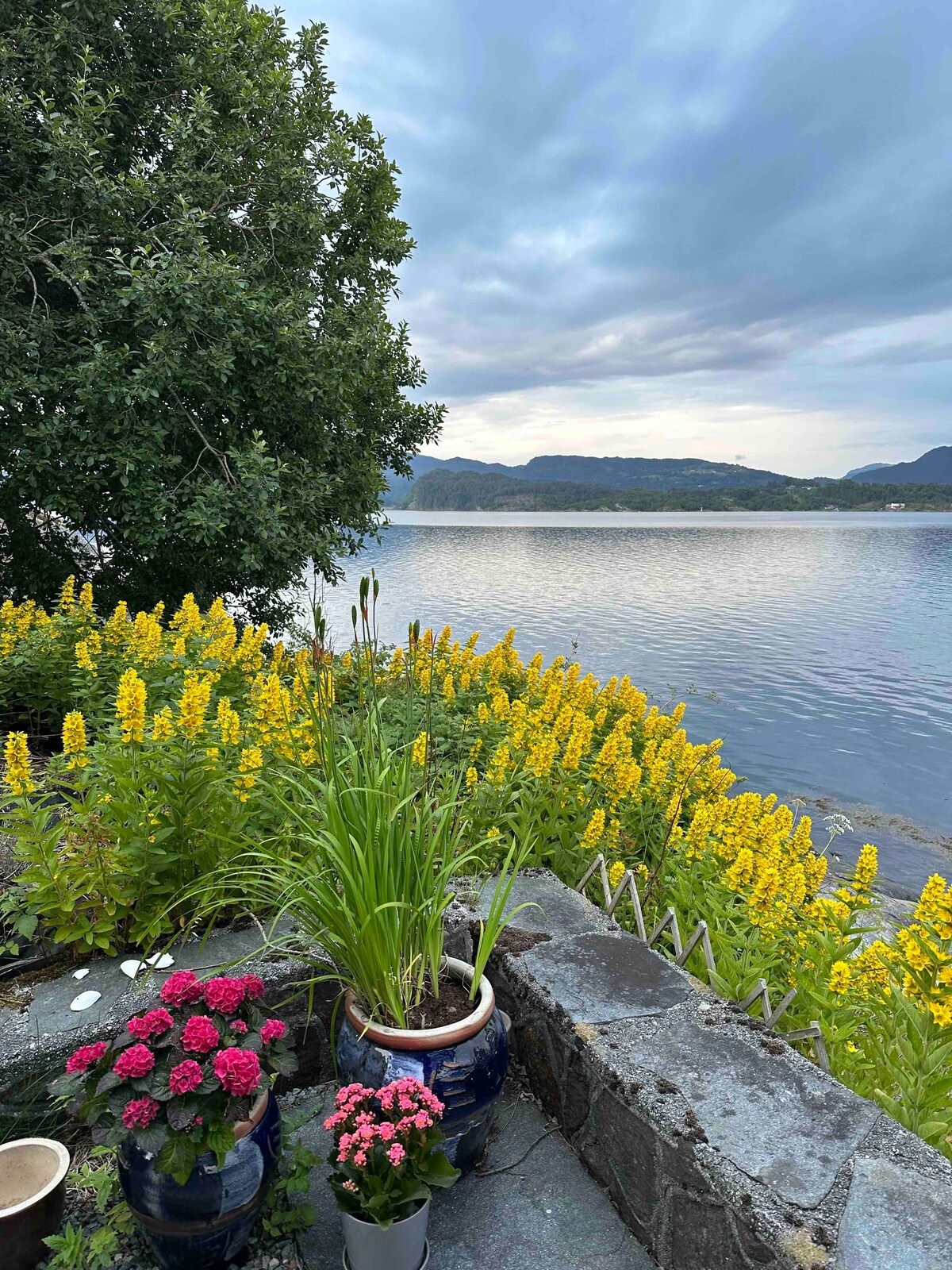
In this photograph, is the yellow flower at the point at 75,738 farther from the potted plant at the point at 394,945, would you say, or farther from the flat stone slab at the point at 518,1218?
the flat stone slab at the point at 518,1218

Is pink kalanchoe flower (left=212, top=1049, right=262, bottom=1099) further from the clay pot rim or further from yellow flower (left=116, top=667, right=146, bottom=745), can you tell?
yellow flower (left=116, top=667, right=146, bottom=745)

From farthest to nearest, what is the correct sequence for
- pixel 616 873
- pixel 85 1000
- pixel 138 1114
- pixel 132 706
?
pixel 616 873
pixel 132 706
pixel 85 1000
pixel 138 1114

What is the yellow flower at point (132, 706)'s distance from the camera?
272cm

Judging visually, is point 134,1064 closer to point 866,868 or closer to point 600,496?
point 866,868

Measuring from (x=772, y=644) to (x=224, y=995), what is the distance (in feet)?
63.9

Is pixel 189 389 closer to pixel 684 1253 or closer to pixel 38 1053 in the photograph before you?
pixel 38 1053

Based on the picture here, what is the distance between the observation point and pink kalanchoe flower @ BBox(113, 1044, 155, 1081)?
68.7 inches

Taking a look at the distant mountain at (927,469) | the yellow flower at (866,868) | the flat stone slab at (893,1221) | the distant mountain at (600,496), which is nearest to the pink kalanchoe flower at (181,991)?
the flat stone slab at (893,1221)

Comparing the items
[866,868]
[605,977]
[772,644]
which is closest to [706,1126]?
[605,977]

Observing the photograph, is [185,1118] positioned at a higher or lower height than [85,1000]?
higher

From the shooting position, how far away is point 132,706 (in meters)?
2.75

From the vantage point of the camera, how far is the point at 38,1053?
2.16 m

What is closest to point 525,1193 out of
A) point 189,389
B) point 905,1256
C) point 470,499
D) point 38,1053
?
point 905,1256

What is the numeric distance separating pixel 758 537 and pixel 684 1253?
69.0 meters
